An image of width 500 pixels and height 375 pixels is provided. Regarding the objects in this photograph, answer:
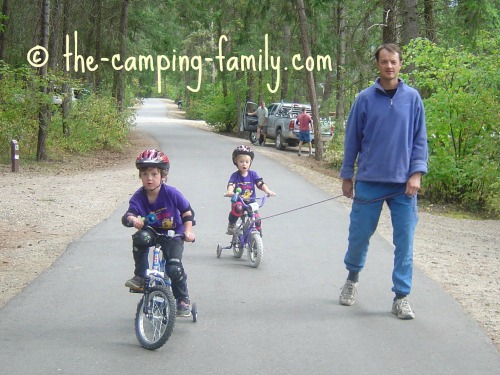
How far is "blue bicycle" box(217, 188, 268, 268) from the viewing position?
351 inches

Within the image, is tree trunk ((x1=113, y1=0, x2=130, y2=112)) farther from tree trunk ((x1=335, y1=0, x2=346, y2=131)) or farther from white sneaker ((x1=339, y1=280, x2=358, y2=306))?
white sneaker ((x1=339, y1=280, x2=358, y2=306))

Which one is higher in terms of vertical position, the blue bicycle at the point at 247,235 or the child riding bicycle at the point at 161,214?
the child riding bicycle at the point at 161,214

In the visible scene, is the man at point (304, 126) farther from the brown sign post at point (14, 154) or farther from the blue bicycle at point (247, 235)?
the blue bicycle at point (247, 235)

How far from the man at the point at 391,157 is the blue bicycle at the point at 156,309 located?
1712 mm

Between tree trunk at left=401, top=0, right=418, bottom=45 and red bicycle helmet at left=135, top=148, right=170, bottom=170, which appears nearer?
red bicycle helmet at left=135, top=148, right=170, bottom=170

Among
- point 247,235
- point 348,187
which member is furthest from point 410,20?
point 348,187

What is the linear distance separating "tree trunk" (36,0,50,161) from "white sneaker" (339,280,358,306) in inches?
607

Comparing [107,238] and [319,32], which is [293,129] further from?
[107,238]

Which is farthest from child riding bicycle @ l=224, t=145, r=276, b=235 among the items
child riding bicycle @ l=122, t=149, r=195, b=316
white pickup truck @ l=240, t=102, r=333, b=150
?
white pickup truck @ l=240, t=102, r=333, b=150

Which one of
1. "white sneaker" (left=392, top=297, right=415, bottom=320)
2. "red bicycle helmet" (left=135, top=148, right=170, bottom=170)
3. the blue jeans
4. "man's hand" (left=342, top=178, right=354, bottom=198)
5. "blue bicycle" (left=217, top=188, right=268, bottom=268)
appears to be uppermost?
"red bicycle helmet" (left=135, top=148, right=170, bottom=170)

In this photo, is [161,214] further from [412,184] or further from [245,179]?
[245,179]

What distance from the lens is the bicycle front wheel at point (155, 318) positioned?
18.5 ft

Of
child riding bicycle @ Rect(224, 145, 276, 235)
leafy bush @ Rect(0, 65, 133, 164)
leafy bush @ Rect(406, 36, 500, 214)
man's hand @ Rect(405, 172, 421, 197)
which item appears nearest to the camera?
man's hand @ Rect(405, 172, 421, 197)

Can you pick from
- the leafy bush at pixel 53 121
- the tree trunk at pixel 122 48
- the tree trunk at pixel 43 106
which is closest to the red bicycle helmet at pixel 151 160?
the leafy bush at pixel 53 121
